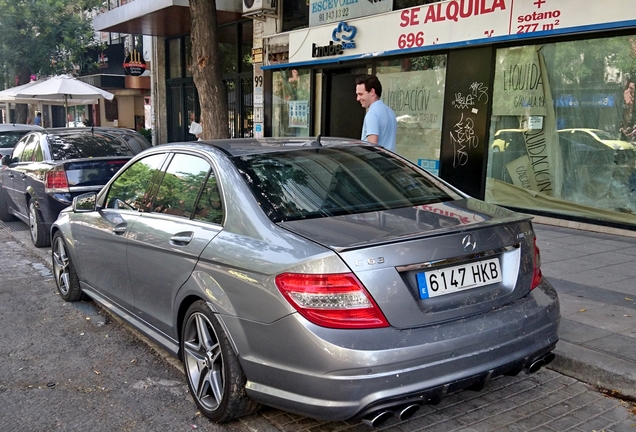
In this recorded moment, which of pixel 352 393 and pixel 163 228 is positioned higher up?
pixel 163 228

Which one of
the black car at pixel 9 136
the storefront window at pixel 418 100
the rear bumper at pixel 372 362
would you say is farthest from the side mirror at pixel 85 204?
the black car at pixel 9 136

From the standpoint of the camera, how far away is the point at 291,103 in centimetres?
1388

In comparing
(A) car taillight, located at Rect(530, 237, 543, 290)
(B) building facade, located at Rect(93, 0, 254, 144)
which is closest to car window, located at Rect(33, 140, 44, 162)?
(B) building facade, located at Rect(93, 0, 254, 144)

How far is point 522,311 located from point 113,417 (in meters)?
2.44

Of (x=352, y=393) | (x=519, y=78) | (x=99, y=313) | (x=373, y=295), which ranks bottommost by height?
(x=99, y=313)

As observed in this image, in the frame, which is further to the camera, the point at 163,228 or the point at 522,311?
the point at 163,228

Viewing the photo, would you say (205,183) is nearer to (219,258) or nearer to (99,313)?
(219,258)

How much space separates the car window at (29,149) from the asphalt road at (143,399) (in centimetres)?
444

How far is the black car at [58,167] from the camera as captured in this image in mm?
7441

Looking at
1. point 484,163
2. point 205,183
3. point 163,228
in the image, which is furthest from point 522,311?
point 484,163

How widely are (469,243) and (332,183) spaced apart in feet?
3.21

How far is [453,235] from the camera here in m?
2.85

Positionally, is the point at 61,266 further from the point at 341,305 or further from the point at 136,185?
the point at 341,305

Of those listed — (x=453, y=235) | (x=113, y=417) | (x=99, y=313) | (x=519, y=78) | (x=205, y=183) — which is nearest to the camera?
(x=453, y=235)
